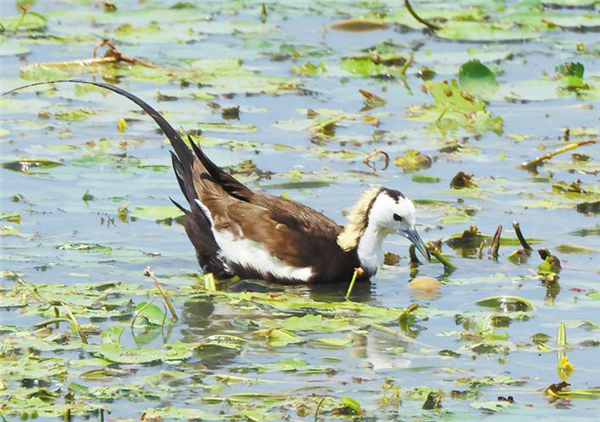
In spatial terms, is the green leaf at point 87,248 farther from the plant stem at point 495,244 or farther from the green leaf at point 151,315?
the plant stem at point 495,244

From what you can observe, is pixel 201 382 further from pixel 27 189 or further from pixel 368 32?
pixel 368 32

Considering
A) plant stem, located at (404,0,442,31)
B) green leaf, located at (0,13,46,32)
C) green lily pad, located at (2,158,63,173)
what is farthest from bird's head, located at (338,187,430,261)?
green leaf, located at (0,13,46,32)

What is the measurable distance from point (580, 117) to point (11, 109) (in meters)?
4.96

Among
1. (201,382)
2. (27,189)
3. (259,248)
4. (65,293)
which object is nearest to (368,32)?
(27,189)

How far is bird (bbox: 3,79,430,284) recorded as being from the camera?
9.67 meters

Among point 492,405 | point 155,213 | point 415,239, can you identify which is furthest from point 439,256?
point 492,405

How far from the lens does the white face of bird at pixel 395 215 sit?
9.69 meters

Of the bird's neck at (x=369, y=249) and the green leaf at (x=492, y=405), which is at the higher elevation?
the bird's neck at (x=369, y=249)

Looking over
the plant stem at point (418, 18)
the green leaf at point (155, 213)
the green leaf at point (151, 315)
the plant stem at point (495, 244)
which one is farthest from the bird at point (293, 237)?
the plant stem at point (418, 18)

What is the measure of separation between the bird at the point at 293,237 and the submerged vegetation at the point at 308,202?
0.12 m

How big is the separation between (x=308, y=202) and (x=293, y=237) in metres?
1.57

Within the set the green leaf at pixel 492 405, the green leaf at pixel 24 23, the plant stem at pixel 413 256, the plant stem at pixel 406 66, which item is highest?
the green leaf at pixel 24 23

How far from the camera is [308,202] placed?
11.2 metres

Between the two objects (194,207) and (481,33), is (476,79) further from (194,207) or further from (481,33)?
(194,207)
